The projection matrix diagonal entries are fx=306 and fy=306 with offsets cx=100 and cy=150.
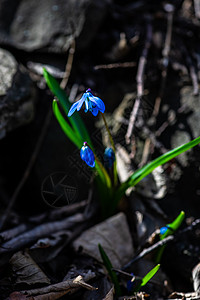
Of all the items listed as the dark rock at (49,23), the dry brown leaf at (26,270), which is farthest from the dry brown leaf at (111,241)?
the dark rock at (49,23)

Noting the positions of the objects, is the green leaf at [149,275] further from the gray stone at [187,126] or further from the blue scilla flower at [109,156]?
the gray stone at [187,126]

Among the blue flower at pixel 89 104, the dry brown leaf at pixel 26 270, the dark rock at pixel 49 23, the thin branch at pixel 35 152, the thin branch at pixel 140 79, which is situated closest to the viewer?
the blue flower at pixel 89 104

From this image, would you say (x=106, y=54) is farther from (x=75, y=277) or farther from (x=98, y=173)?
(x=75, y=277)

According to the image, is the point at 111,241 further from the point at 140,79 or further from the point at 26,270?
the point at 140,79

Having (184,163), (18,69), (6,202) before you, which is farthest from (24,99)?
(184,163)

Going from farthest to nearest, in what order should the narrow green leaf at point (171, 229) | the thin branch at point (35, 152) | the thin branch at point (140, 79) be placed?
1. the thin branch at point (140, 79)
2. the thin branch at point (35, 152)
3. the narrow green leaf at point (171, 229)

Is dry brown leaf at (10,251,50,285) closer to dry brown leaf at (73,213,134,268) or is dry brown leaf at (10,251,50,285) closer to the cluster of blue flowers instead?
dry brown leaf at (73,213,134,268)

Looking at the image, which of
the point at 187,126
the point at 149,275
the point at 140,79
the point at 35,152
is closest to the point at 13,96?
the point at 35,152
